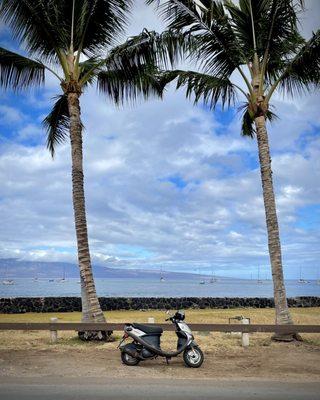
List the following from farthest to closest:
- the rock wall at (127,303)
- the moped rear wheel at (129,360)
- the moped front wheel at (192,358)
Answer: the rock wall at (127,303) → the moped rear wheel at (129,360) → the moped front wheel at (192,358)

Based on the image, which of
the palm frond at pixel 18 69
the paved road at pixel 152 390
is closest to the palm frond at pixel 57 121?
the palm frond at pixel 18 69

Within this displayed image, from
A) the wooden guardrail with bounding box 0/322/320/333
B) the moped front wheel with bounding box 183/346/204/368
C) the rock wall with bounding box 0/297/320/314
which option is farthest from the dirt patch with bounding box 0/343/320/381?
the rock wall with bounding box 0/297/320/314

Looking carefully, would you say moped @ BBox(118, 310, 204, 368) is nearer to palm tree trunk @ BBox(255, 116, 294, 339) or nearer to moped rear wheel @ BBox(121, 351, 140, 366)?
moped rear wheel @ BBox(121, 351, 140, 366)

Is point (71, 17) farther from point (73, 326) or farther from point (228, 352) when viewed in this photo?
point (228, 352)

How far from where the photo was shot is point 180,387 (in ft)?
25.4

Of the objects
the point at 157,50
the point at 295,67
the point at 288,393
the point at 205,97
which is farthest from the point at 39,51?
the point at 288,393

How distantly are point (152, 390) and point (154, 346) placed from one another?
241 centimetres

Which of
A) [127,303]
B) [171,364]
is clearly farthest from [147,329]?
[127,303]

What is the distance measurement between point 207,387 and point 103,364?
3.21 metres

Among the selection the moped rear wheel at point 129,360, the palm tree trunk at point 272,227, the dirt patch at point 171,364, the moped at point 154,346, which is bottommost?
the dirt patch at point 171,364

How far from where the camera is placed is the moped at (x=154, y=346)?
9.71 m

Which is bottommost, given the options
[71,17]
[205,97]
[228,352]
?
[228,352]

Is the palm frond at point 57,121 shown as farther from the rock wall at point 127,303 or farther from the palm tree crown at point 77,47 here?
the rock wall at point 127,303

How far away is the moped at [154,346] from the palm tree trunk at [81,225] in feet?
12.8
